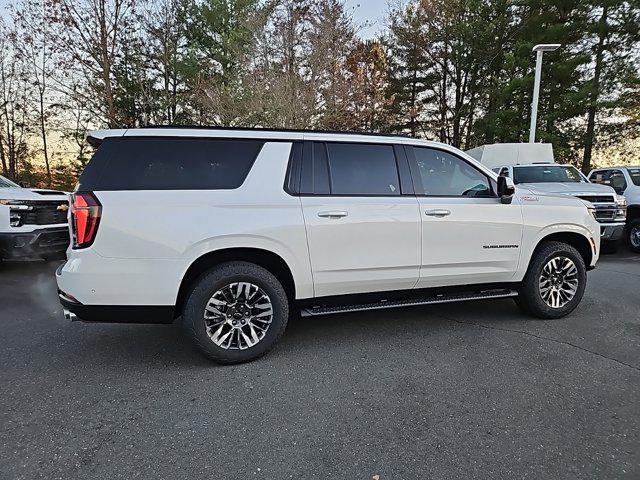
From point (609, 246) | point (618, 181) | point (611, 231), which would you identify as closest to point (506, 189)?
point (611, 231)

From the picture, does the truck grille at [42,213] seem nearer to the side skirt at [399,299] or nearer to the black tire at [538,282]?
the side skirt at [399,299]

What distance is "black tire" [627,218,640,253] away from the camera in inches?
360

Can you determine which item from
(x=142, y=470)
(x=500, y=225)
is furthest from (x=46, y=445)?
(x=500, y=225)

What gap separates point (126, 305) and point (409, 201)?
8.31 feet

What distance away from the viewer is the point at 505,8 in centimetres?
1984

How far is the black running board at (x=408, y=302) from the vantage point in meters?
3.54

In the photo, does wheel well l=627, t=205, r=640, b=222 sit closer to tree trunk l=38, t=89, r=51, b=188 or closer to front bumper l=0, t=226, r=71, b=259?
front bumper l=0, t=226, r=71, b=259

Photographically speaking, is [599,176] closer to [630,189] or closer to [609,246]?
[630,189]

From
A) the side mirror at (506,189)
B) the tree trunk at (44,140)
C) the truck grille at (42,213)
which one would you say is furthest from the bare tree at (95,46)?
the side mirror at (506,189)

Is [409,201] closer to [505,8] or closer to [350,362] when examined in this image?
[350,362]

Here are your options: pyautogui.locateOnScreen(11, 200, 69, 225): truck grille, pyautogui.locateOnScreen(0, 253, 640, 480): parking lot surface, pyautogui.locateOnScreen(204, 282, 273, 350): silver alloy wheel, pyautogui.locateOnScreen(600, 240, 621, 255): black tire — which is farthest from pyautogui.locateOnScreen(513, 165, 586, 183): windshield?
Answer: pyautogui.locateOnScreen(11, 200, 69, 225): truck grille

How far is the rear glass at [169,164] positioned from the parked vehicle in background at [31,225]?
398 centimetres

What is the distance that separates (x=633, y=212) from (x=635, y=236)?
0.55 meters

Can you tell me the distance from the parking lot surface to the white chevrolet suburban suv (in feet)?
1.36
